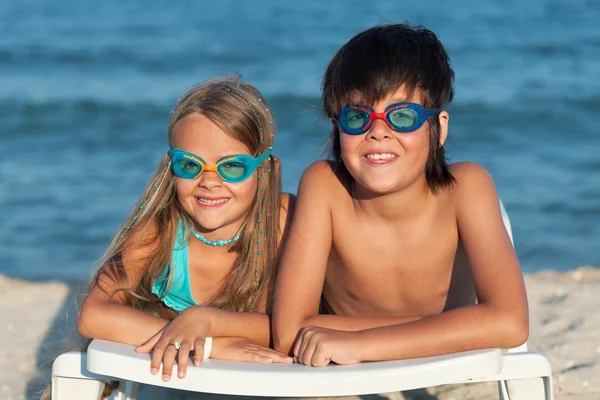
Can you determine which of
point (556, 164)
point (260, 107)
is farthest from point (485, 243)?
point (556, 164)

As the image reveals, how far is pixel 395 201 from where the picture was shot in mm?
3141

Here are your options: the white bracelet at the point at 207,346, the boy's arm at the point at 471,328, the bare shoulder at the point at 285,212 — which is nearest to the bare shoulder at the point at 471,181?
the boy's arm at the point at 471,328

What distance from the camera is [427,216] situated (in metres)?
3.17

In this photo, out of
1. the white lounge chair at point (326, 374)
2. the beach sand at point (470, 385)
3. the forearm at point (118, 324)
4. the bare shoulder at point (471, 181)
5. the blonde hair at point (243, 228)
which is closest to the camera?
the white lounge chair at point (326, 374)

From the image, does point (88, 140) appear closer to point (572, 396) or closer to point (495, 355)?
point (572, 396)

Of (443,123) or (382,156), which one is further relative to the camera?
(443,123)

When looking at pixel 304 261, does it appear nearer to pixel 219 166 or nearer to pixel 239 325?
pixel 239 325

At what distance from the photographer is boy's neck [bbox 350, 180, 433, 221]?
3.13 m

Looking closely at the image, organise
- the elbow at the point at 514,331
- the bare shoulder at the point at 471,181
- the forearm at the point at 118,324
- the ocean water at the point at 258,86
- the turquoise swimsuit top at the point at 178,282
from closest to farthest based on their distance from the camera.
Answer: the elbow at the point at 514,331
the forearm at the point at 118,324
the bare shoulder at the point at 471,181
the turquoise swimsuit top at the point at 178,282
the ocean water at the point at 258,86

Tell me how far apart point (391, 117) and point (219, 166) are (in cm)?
70

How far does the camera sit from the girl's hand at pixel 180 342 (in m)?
2.42

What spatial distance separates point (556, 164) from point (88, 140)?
5.11 meters

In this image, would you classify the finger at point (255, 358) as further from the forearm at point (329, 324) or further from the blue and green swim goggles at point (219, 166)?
the blue and green swim goggles at point (219, 166)

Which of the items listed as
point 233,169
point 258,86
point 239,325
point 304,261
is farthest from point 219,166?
point 258,86
